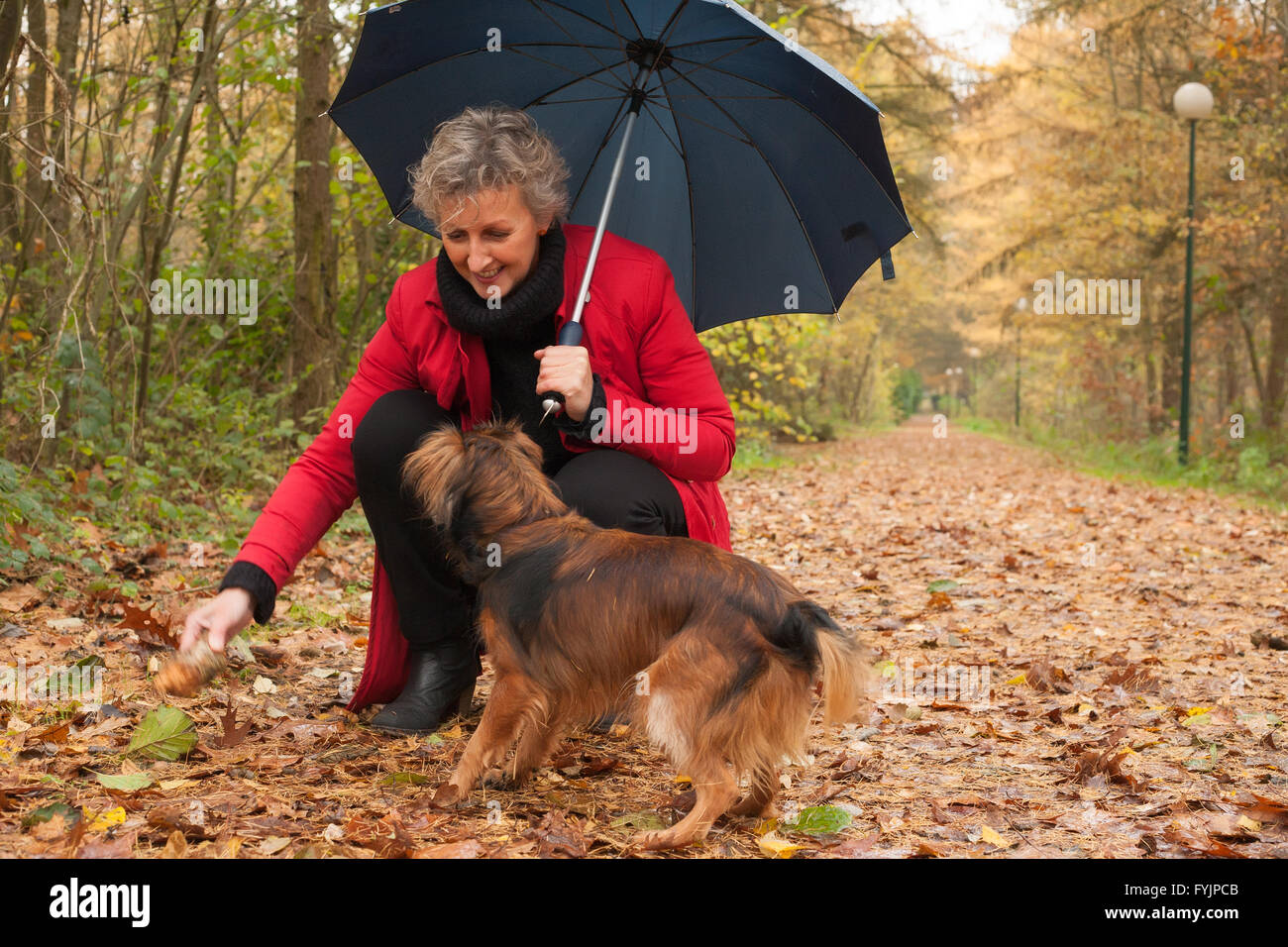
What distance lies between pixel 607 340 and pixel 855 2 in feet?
Result: 55.1

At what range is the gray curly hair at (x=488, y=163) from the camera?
321 cm

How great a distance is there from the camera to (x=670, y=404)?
364 cm

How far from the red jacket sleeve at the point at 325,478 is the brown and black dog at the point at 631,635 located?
0.43m

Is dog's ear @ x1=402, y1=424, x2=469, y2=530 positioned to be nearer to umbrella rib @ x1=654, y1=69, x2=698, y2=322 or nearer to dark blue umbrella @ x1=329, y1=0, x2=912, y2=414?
dark blue umbrella @ x1=329, y1=0, x2=912, y2=414

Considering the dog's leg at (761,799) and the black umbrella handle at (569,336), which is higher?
the black umbrella handle at (569,336)

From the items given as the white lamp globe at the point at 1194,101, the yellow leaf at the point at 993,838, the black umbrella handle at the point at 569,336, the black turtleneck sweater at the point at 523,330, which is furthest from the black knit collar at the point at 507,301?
the white lamp globe at the point at 1194,101

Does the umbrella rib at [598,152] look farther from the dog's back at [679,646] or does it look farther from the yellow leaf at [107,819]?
the yellow leaf at [107,819]

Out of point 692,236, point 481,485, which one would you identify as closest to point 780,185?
point 692,236

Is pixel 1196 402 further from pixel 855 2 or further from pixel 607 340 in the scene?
pixel 607 340

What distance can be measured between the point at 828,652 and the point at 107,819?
1.91m

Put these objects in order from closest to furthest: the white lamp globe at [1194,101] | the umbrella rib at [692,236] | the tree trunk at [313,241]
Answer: the umbrella rib at [692,236]
the tree trunk at [313,241]
the white lamp globe at [1194,101]

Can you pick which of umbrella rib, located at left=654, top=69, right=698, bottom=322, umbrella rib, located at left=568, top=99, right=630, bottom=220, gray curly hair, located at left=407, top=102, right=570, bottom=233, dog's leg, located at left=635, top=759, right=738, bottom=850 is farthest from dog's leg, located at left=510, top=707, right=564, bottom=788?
umbrella rib, located at left=568, top=99, right=630, bottom=220

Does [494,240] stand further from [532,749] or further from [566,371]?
[532,749]

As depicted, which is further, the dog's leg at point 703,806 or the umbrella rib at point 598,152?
the umbrella rib at point 598,152
